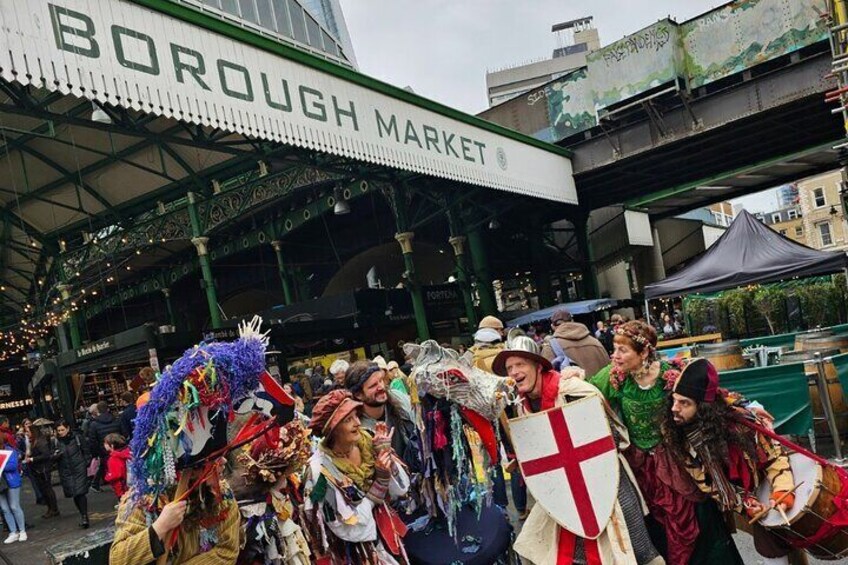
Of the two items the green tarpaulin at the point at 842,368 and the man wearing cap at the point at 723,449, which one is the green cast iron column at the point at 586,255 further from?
the man wearing cap at the point at 723,449

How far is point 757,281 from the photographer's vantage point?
11.0 m

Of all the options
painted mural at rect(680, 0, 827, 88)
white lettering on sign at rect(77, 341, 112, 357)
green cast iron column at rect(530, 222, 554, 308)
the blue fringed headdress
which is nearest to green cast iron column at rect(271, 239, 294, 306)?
white lettering on sign at rect(77, 341, 112, 357)

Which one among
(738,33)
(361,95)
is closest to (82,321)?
(361,95)

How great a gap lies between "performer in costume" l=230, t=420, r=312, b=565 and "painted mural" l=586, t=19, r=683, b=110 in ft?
52.0

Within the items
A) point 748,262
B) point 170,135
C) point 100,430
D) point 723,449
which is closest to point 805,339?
point 748,262

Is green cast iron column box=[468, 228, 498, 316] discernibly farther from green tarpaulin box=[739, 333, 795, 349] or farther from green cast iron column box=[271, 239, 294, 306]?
green tarpaulin box=[739, 333, 795, 349]

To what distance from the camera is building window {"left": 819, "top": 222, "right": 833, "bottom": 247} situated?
64.6m

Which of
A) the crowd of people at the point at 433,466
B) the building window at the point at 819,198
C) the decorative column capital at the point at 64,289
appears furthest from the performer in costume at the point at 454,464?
the building window at the point at 819,198

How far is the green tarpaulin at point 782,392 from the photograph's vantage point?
245 inches

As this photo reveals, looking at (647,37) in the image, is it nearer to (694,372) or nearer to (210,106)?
(210,106)

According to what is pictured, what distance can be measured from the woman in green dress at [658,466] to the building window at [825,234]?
73556mm

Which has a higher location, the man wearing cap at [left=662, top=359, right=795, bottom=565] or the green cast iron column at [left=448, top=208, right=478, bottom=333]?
the green cast iron column at [left=448, top=208, right=478, bottom=333]

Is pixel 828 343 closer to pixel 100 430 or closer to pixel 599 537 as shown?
pixel 599 537

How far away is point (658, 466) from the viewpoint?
3479mm
